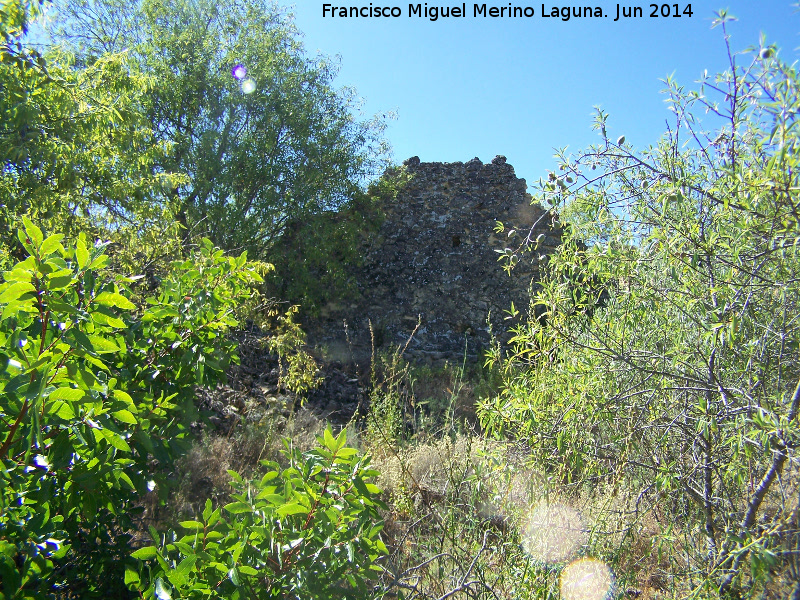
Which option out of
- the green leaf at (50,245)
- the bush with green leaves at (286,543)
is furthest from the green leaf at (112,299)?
the bush with green leaves at (286,543)

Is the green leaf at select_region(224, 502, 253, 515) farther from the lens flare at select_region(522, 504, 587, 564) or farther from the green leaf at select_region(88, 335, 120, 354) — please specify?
the lens flare at select_region(522, 504, 587, 564)

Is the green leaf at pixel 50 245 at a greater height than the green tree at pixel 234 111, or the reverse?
the green tree at pixel 234 111

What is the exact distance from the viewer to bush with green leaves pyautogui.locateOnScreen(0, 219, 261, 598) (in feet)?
3.58

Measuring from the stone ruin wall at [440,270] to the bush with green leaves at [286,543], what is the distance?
723 cm

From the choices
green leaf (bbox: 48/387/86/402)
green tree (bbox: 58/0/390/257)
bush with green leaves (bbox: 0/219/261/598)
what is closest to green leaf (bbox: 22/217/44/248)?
bush with green leaves (bbox: 0/219/261/598)

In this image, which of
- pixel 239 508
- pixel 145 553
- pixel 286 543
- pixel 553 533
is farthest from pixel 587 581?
pixel 145 553

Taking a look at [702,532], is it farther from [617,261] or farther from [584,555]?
[617,261]

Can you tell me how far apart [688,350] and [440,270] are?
7345 millimetres

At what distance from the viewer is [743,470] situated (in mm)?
2348

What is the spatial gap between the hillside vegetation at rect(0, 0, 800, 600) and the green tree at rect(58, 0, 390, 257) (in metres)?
3.34

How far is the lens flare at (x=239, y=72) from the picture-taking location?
836 cm

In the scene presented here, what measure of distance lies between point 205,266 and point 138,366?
1.56 feet

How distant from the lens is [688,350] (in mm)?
2316

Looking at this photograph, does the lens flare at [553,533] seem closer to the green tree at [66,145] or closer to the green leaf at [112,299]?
the green leaf at [112,299]
